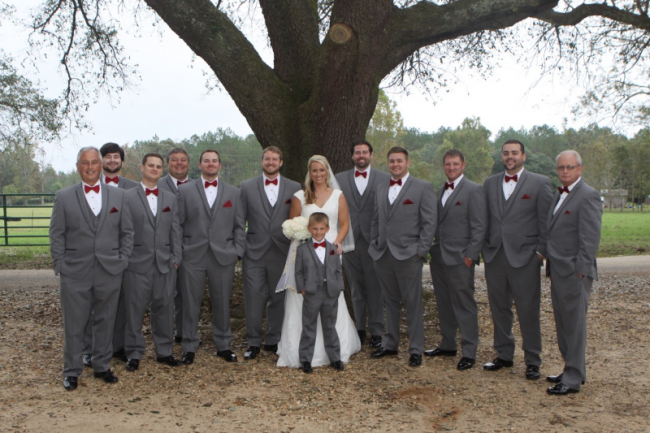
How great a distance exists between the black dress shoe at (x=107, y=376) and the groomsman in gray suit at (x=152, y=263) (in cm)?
31

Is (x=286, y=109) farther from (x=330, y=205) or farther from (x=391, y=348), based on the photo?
(x=391, y=348)

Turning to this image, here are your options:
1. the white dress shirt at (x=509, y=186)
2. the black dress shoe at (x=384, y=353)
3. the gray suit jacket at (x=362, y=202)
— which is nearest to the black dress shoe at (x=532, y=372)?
the black dress shoe at (x=384, y=353)

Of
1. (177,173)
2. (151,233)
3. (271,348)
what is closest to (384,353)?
(271,348)

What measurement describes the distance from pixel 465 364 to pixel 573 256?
1.60 m

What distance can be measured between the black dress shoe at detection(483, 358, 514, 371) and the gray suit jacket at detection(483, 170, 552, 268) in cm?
109

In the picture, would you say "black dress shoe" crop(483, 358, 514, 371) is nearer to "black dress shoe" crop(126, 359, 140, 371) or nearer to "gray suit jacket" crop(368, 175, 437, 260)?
"gray suit jacket" crop(368, 175, 437, 260)

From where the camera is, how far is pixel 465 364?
236 inches

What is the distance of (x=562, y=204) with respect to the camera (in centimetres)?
538

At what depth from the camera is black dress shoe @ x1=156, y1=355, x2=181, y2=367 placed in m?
6.00

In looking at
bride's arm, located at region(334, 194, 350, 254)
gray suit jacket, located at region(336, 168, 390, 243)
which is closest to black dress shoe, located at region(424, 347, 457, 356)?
gray suit jacket, located at region(336, 168, 390, 243)

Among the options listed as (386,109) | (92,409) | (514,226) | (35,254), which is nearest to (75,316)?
(92,409)

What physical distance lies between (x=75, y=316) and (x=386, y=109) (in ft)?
118

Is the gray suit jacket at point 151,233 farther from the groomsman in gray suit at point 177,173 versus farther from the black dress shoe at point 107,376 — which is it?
the black dress shoe at point 107,376

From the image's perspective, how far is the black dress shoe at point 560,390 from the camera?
5188 millimetres
